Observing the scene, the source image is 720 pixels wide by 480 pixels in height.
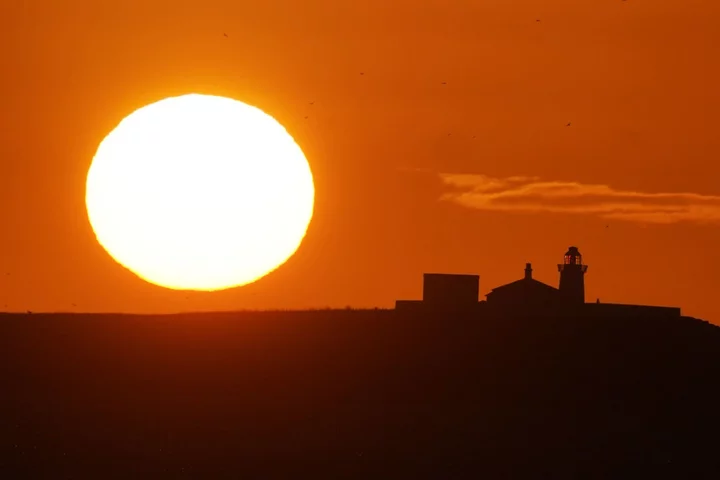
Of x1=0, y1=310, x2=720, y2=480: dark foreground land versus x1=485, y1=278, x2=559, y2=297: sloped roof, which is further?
x1=485, y1=278, x2=559, y2=297: sloped roof

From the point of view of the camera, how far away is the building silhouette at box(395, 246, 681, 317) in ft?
257

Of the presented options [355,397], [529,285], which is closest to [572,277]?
[529,285]

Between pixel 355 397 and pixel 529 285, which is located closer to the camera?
pixel 355 397

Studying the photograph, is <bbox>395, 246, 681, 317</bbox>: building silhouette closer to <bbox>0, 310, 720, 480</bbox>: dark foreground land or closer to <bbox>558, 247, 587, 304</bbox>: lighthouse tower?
<bbox>558, 247, 587, 304</bbox>: lighthouse tower

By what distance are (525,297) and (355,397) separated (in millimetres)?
19810

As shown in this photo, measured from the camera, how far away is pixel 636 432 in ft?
198

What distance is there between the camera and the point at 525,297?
81188 mm

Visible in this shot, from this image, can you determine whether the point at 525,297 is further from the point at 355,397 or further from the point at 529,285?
the point at 355,397

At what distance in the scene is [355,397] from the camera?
63281mm

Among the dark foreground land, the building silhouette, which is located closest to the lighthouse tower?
the building silhouette

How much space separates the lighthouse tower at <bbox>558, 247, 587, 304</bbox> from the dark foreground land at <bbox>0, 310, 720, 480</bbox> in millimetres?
6137

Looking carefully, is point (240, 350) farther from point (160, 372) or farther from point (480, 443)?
point (480, 443)

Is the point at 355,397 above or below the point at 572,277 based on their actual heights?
below

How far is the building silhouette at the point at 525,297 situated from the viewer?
78.4m
